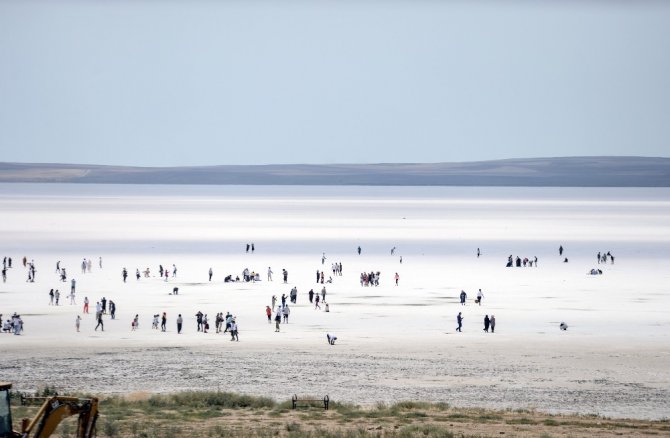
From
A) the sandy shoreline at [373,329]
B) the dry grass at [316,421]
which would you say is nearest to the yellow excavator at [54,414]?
the dry grass at [316,421]

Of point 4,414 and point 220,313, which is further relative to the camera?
point 220,313

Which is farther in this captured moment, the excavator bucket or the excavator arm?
the excavator arm

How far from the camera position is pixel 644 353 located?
33.4m

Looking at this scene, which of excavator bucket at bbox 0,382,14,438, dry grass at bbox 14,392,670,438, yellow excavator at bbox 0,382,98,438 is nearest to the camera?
excavator bucket at bbox 0,382,14,438

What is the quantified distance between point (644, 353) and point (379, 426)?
14.1 meters

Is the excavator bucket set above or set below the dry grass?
above

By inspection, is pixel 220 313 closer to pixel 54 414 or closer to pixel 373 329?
pixel 373 329

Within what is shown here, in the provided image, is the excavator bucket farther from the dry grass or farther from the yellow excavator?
the dry grass

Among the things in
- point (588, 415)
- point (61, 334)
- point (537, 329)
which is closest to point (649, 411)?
point (588, 415)

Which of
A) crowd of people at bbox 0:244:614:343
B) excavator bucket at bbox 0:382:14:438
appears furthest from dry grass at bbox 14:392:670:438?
crowd of people at bbox 0:244:614:343

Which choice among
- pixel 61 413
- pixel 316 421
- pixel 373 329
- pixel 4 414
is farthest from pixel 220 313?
pixel 4 414

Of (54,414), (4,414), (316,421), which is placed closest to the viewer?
(4,414)

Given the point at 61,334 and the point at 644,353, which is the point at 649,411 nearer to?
the point at 644,353

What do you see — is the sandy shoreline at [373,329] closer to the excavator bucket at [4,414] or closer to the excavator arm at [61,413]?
the excavator arm at [61,413]
